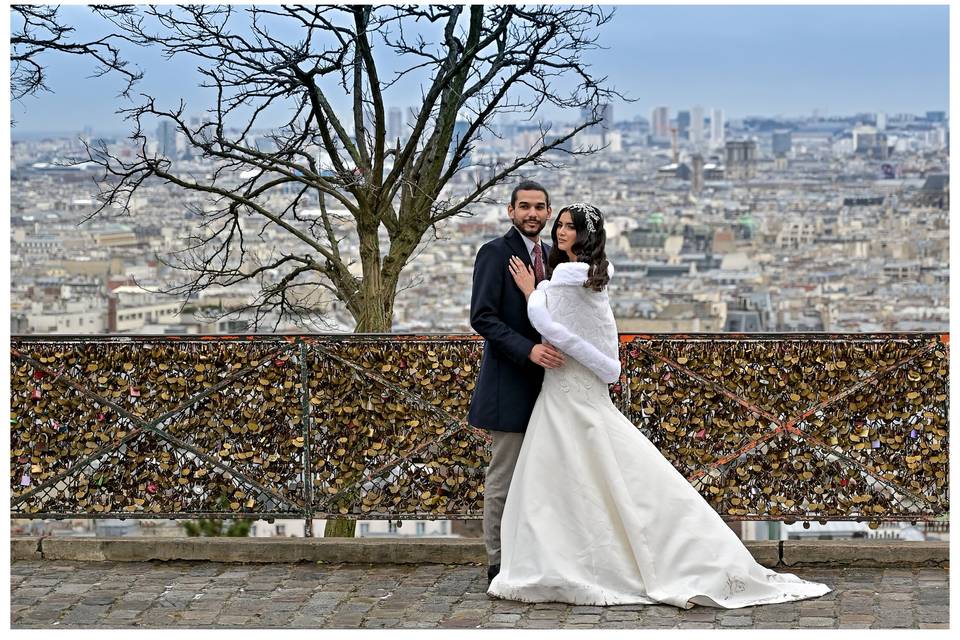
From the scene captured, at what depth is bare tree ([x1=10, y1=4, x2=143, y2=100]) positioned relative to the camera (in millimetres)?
9797

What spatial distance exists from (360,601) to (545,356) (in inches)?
52.8

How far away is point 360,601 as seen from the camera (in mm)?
5883

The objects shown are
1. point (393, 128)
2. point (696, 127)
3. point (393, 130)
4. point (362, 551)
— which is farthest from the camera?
point (696, 127)

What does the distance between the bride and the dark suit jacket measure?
10 cm

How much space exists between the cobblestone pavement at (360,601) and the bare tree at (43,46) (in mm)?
4571

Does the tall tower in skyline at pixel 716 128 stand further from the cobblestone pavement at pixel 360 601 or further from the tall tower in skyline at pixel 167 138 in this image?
the cobblestone pavement at pixel 360 601

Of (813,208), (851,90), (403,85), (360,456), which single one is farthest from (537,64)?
(851,90)

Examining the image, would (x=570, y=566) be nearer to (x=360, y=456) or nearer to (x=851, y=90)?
(x=360, y=456)

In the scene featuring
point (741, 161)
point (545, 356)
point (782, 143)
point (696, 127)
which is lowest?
point (545, 356)

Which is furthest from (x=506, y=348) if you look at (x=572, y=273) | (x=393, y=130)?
(x=393, y=130)

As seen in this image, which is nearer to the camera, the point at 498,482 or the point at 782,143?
the point at 498,482

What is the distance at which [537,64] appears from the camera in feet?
35.6

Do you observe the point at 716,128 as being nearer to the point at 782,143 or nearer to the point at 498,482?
the point at 782,143

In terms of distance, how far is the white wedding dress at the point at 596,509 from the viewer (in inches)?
218
